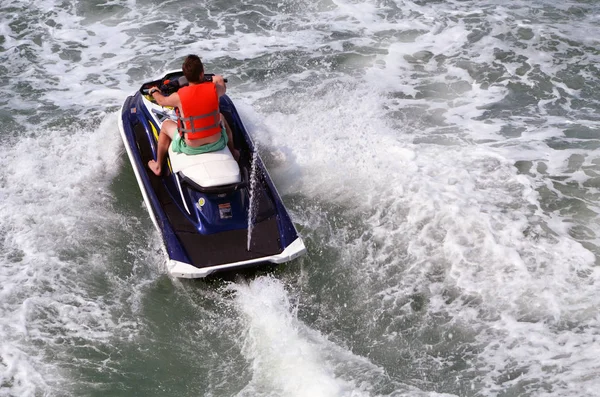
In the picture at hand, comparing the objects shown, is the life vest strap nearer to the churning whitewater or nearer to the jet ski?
the jet ski

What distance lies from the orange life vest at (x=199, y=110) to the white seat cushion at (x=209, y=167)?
0.23m

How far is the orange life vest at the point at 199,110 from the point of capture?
721 centimetres

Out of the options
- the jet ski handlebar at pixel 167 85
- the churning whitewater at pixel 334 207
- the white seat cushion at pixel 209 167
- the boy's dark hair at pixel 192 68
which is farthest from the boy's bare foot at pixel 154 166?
the boy's dark hair at pixel 192 68

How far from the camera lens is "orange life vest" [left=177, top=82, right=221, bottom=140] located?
23.6 ft

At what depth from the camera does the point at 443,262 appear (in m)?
7.48

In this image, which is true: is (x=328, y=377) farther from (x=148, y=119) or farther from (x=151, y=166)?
(x=148, y=119)

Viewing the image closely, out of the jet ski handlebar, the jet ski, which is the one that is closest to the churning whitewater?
the jet ski

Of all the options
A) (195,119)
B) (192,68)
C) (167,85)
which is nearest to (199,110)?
(195,119)

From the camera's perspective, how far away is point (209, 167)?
→ 291 inches

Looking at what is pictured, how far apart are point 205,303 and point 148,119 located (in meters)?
2.58

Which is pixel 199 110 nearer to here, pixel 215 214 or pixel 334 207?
pixel 215 214

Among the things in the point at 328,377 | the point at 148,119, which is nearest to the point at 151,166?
the point at 148,119

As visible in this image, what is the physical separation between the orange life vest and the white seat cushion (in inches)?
8.9

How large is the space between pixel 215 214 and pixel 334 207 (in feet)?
5.31
